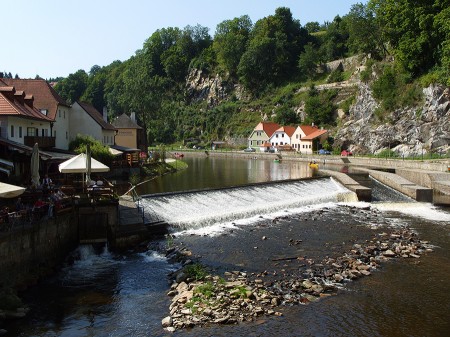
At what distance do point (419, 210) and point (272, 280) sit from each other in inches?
773

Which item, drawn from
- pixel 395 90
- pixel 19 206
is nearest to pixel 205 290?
pixel 19 206

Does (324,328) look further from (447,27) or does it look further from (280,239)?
(447,27)

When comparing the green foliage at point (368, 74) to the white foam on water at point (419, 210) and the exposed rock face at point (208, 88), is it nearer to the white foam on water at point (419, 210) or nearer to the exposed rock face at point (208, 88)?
the white foam on water at point (419, 210)

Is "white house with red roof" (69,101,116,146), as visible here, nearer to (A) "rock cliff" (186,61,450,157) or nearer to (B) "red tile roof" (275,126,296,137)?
(A) "rock cliff" (186,61,450,157)

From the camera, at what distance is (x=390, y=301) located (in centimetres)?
1478

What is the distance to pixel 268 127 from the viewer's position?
9869 centimetres

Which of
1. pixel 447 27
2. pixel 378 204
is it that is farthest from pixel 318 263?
pixel 447 27

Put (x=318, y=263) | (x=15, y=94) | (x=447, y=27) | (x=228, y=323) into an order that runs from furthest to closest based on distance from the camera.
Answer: (x=447, y=27) → (x=15, y=94) → (x=318, y=263) → (x=228, y=323)

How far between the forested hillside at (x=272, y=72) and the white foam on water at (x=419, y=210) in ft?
88.6

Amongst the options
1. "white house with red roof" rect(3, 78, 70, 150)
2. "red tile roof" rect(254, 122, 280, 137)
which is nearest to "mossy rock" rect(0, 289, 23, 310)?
"white house with red roof" rect(3, 78, 70, 150)

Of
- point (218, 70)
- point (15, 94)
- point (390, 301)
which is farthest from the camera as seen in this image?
point (218, 70)

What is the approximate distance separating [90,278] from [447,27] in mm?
52047

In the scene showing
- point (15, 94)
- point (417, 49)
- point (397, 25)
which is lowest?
point (15, 94)

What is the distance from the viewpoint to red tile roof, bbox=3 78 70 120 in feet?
128
